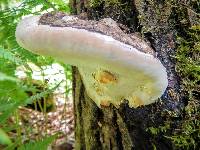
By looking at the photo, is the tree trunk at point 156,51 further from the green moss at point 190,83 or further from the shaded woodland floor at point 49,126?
the shaded woodland floor at point 49,126

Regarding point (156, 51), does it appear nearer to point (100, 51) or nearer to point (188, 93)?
point (188, 93)

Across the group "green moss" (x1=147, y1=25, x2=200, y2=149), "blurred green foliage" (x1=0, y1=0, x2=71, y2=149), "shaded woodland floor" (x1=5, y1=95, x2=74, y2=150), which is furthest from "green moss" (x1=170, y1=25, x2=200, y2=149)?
"shaded woodland floor" (x1=5, y1=95, x2=74, y2=150)

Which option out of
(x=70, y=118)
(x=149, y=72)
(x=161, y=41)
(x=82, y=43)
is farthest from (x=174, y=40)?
(x=70, y=118)

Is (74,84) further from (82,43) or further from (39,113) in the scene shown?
(39,113)

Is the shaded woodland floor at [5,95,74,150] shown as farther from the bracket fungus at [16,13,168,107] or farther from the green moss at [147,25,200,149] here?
the bracket fungus at [16,13,168,107]

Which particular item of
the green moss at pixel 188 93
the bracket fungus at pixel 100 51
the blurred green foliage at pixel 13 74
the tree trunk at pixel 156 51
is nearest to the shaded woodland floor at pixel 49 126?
the blurred green foliage at pixel 13 74

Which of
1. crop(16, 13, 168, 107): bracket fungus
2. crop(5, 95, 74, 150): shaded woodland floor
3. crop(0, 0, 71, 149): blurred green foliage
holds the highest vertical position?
crop(16, 13, 168, 107): bracket fungus
